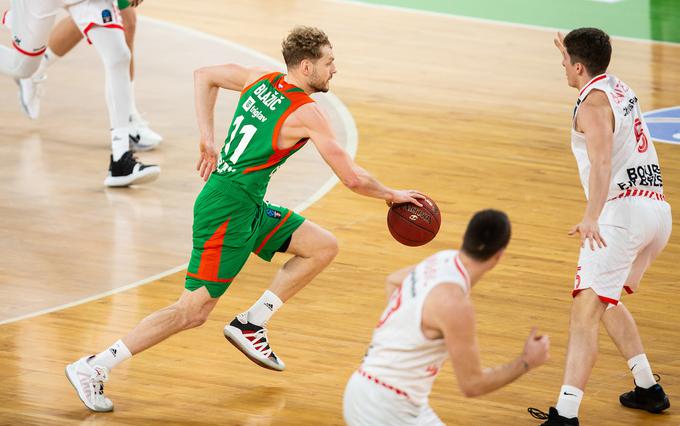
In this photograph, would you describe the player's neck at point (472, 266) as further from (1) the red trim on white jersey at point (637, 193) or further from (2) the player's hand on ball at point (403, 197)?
(1) the red trim on white jersey at point (637, 193)

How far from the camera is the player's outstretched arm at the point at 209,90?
6.29 meters

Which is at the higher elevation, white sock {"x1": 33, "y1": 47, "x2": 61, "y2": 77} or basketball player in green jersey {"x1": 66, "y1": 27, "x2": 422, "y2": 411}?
basketball player in green jersey {"x1": 66, "y1": 27, "x2": 422, "y2": 411}

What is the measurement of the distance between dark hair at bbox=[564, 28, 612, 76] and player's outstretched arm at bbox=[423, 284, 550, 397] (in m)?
1.75

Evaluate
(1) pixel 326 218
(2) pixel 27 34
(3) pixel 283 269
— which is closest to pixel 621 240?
(3) pixel 283 269

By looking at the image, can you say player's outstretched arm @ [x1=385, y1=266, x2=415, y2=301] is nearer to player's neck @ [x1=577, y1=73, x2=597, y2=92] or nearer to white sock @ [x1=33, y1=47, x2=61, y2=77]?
player's neck @ [x1=577, y1=73, x2=597, y2=92]

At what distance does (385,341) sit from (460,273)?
0.39m

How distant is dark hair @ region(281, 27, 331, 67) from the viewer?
5824 mm

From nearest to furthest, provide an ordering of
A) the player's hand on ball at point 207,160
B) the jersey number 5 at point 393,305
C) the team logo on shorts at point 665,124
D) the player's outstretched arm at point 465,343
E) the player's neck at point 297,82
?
the player's outstretched arm at point 465,343 → the jersey number 5 at point 393,305 → the player's neck at point 297,82 → the player's hand on ball at point 207,160 → the team logo on shorts at point 665,124

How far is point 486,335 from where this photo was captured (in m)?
6.84

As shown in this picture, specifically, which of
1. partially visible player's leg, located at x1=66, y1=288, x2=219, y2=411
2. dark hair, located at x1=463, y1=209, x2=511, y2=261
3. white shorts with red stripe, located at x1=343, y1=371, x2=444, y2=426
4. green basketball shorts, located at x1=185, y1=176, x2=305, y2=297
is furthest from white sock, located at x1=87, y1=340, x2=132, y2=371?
dark hair, located at x1=463, y1=209, x2=511, y2=261

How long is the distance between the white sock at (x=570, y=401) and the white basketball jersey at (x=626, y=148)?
0.91 meters

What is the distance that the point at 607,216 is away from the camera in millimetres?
5844

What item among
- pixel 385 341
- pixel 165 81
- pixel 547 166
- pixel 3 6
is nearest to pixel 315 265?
pixel 385 341

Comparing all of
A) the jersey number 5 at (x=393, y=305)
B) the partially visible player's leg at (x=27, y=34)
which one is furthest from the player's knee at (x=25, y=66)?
the jersey number 5 at (x=393, y=305)
